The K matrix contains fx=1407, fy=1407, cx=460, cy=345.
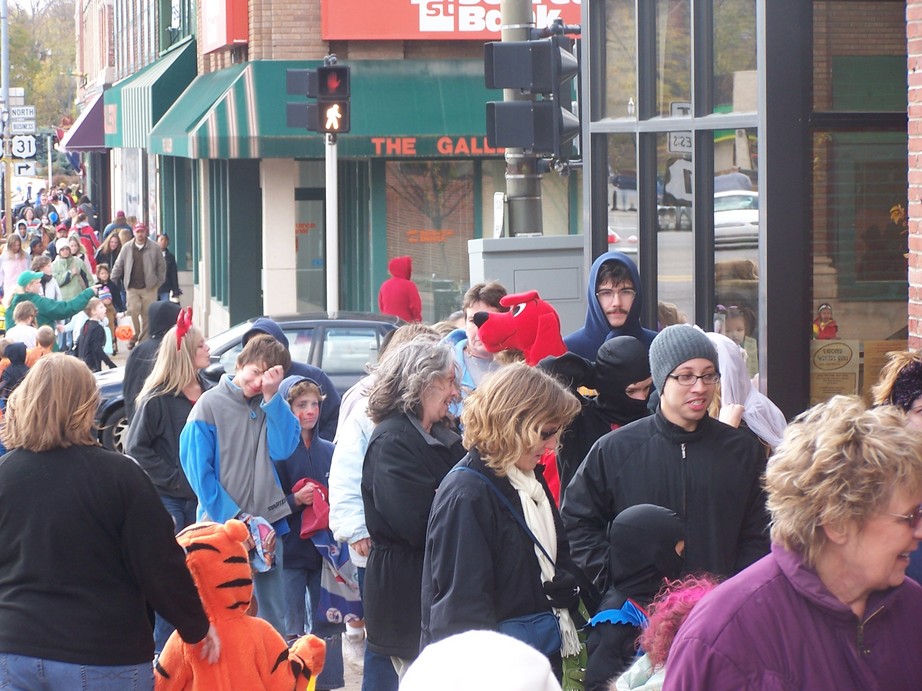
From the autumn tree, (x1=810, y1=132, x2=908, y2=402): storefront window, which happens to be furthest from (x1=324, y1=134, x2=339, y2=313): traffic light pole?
the autumn tree

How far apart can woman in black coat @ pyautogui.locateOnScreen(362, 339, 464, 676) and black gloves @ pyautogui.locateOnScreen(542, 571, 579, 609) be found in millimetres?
757

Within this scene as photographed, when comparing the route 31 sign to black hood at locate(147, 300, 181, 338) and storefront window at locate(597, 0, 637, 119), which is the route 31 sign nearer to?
black hood at locate(147, 300, 181, 338)

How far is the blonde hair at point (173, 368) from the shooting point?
25.1ft

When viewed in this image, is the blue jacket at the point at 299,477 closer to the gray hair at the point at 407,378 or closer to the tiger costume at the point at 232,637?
the gray hair at the point at 407,378

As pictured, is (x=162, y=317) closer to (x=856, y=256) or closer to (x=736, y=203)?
(x=736, y=203)

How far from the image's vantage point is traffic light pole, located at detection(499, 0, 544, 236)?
1198 cm

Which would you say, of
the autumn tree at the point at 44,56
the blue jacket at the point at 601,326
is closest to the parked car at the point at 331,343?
the blue jacket at the point at 601,326

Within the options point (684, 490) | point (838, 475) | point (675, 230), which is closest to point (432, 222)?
point (675, 230)

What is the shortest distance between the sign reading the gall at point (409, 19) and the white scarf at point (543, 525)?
16.8 meters

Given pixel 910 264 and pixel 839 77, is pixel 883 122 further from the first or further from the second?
pixel 910 264

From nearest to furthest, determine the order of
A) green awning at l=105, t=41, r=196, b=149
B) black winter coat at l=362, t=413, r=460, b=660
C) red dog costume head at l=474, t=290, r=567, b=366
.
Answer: black winter coat at l=362, t=413, r=460, b=660 → red dog costume head at l=474, t=290, r=567, b=366 → green awning at l=105, t=41, r=196, b=149

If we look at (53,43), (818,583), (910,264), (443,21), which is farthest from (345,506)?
(53,43)

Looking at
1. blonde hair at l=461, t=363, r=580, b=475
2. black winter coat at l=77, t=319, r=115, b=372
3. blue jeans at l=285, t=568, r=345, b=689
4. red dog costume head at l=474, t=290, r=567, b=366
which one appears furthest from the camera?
black winter coat at l=77, t=319, r=115, b=372

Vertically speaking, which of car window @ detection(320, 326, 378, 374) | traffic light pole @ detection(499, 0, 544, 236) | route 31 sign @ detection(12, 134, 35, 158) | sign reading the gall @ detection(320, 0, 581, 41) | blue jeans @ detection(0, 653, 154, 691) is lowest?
blue jeans @ detection(0, 653, 154, 691)
